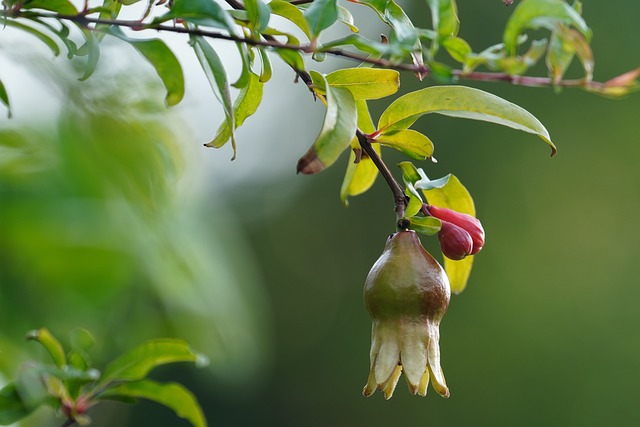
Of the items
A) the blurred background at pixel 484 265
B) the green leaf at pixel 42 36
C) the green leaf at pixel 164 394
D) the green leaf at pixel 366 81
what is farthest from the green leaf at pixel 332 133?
the blurred background at pixel 484 265

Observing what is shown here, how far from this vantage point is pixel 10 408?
811 millimetres

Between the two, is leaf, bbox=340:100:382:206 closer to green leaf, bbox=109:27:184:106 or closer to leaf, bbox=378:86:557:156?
leaf, bbox=378:86:557:156

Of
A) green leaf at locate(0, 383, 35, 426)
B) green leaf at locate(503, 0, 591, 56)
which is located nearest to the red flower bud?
green leaf at locate(503, 0, 591, 56)

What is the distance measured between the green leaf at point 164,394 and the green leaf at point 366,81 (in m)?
0.35

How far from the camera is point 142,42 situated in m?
0.68

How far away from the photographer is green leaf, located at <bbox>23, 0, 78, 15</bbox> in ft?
2.32

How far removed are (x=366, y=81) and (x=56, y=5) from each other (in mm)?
264

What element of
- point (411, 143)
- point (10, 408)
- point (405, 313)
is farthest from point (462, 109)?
point (10, 408)

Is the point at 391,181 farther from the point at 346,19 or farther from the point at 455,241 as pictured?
the point at 346,19

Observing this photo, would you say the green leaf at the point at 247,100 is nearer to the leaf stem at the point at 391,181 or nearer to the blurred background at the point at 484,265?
the leaf stem at the point at 391,181

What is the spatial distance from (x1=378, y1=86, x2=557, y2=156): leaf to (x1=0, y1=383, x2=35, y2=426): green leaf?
1.38 feet

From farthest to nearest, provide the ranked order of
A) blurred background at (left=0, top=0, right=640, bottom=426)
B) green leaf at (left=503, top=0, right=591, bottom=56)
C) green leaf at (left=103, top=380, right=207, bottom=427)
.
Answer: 1. blurred background at (left=0, top=0, right=640, bottom=426)
2. green leaf at (left=103, top=380, right=207, bottom=427)
3. green leaf at (left=503, top=0, right=591, bottom=56)

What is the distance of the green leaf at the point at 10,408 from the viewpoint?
81cm

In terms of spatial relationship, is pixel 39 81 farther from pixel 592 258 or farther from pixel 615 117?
pixel 615 117
